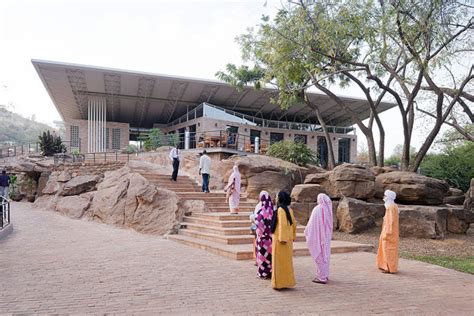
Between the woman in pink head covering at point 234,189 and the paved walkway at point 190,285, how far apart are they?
275cm

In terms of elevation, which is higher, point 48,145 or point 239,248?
point 48,145

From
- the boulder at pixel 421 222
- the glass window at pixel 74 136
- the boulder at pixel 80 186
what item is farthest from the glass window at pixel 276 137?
the boulder at pixel 421 222

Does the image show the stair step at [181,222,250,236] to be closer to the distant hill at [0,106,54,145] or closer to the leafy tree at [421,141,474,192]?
the leafy tree at [421,141,474,192]

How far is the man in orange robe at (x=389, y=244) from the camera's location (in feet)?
23.2

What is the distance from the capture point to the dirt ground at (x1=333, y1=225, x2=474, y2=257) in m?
10.2

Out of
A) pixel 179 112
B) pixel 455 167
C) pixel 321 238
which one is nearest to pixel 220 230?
pixel 321 238

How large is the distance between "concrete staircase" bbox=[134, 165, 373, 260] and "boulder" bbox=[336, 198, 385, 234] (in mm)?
1677

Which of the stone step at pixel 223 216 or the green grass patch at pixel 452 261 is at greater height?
the stone step at pixel 223 216

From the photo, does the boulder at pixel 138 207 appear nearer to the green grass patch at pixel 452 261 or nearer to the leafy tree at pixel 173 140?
the green grass patch at pixel 452 261

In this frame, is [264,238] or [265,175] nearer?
[264,238]

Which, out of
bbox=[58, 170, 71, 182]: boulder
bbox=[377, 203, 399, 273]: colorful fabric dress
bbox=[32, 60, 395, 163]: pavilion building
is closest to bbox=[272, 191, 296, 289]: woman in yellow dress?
bbox=[377, 203, 399, 273]: colorful fabric dress

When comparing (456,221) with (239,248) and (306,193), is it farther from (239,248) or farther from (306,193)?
(239,248)

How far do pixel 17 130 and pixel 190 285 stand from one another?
90094 mm

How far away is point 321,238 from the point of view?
20.8 ft
